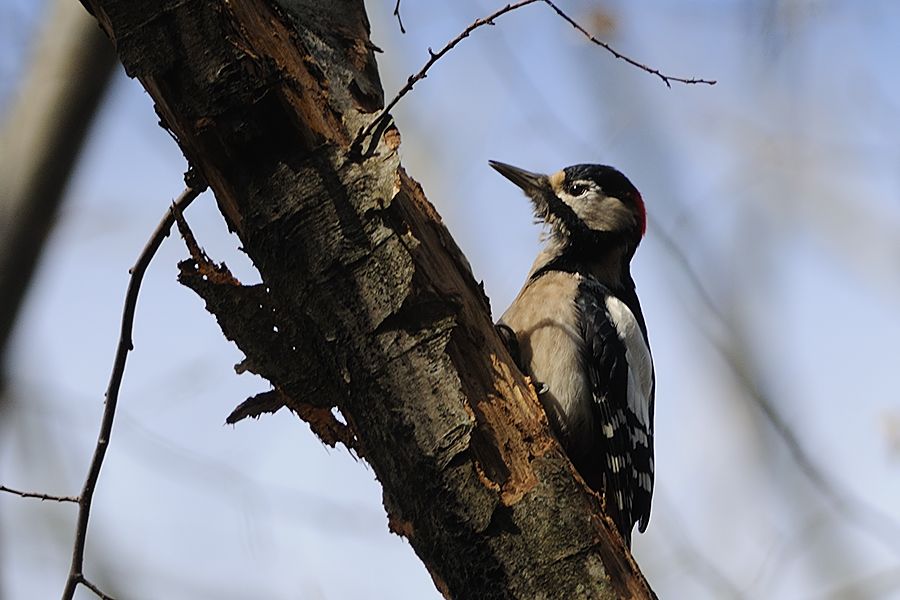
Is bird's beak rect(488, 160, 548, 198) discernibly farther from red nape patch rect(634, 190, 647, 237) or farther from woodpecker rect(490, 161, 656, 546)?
red nape patch rect(634, 190, 647, 237)

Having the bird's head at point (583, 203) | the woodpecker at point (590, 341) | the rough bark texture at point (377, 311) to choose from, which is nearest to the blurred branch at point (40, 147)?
the rough bark texture at point (377, 311)

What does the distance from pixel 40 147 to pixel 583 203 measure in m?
2.24

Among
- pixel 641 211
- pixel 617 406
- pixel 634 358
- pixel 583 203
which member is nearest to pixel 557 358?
pixel 617 406

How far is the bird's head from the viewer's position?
4.06 meters

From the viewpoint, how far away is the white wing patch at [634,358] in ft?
11.8

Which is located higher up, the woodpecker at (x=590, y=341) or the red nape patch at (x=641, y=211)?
the red nape patch at (x=641, y=211)

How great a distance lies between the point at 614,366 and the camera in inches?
139

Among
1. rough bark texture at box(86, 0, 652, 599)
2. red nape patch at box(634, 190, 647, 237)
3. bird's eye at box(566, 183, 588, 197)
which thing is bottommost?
rough bark texture at box(86, 0, 652, 599)

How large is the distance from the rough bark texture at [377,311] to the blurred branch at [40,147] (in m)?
0.66

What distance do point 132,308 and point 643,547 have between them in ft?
15.0

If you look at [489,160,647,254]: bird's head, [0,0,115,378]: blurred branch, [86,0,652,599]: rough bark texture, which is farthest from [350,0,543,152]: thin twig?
[489,160,647,254]: bird's head

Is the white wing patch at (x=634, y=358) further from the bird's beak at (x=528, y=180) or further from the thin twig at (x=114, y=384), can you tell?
the thin twig at (x=114, y=384)

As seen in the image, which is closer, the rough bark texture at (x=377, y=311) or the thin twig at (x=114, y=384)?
the rough bark texture at (x=377, y=311)

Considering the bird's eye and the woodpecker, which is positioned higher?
the bird's eye
